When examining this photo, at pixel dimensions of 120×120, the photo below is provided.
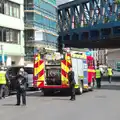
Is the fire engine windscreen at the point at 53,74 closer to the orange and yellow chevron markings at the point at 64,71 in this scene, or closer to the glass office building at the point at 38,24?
the orange and yellow chevron markings at the point at 64,71

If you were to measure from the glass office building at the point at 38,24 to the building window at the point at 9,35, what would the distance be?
11.6 m

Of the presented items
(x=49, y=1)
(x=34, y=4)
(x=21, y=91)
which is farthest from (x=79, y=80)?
(x=49, y=1)

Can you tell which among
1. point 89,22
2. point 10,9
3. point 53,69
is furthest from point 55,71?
point 89,22

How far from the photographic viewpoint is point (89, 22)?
66.9 meters

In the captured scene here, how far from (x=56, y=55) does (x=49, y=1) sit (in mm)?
51593

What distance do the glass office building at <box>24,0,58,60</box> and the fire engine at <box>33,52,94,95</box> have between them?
127ft

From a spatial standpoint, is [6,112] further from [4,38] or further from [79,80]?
[4,38]

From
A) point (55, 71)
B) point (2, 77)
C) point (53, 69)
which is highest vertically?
point (53, 69)

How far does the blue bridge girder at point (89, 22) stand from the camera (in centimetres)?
6031

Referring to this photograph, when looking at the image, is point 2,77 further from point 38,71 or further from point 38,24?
point 38,24

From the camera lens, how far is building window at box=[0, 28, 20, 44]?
47.6 metres

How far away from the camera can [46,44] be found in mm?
71500

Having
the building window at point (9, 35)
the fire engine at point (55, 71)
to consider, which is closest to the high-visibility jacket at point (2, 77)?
the fire engine at point (55, 71)

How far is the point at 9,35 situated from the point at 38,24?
1966cm
